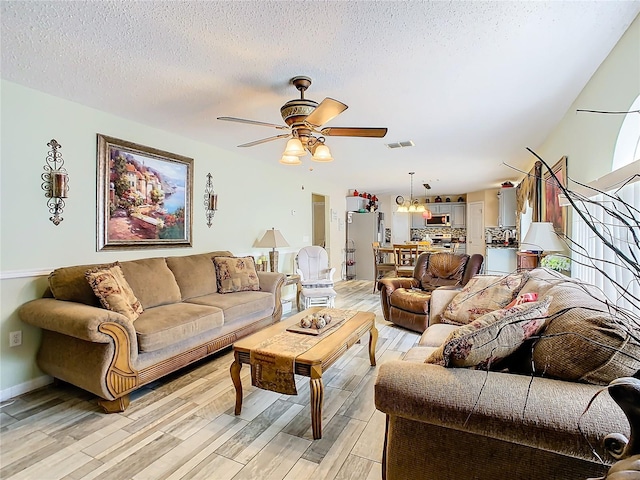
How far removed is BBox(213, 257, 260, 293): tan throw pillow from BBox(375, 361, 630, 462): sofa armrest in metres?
2.81

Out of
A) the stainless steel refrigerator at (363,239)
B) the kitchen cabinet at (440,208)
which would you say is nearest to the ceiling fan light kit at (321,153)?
the stainless steel refrigerator at (363,239)

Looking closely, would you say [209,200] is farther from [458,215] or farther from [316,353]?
[458,215]

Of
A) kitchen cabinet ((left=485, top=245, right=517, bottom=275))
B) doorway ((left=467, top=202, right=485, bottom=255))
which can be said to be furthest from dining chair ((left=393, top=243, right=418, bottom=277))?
doorway ((left=467, top=202, right=485, bottom=255))

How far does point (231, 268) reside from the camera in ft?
12.9

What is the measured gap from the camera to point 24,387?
8.49 ft

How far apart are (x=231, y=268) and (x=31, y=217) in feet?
6.10

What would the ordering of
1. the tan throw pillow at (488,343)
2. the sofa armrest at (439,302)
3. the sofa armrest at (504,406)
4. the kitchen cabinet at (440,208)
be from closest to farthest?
1. the sofa armrest at (504,406)
2. the tan throw pillow at (488,343)
3. the sofa armrest at (439,302)
4. the kitchen cabinet at (440,208)

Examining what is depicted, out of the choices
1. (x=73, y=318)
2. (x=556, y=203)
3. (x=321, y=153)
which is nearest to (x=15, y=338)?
(x=73, y=318)

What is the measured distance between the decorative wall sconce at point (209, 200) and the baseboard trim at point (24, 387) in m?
2.22

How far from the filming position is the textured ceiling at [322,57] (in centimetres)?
173

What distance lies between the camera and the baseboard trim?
2.48m

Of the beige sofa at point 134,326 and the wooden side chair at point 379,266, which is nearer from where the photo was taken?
the beige sofa at point 134,326

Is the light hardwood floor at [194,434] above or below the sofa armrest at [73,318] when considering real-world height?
below

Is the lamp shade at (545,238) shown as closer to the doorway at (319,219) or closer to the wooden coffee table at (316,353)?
the wooden coffee table at (316,353)
